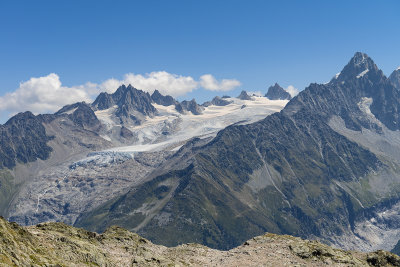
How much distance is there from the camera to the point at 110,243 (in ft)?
438

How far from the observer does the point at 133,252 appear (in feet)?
417

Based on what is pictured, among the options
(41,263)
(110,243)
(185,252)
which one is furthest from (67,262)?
(185,252)

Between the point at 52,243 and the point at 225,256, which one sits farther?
the point at 225,256

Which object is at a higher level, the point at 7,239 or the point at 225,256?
the point at 7,239

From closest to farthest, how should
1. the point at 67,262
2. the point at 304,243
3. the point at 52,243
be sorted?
the point at 67,262
the point at 52,243
the point at 304,243

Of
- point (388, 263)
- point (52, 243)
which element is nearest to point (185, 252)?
point (52, 243)

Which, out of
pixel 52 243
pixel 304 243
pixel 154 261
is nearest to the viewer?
pixel 52 243

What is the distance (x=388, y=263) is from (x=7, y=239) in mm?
118800

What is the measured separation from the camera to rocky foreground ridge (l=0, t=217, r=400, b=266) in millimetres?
96000

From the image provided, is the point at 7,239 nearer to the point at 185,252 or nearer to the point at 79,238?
the point at 79,238

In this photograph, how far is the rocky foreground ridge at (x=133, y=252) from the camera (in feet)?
315

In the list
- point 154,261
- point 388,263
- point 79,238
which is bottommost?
point 388,263

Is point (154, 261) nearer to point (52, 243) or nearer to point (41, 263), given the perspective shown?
point (52, 243)

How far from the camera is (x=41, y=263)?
90.7 meters
